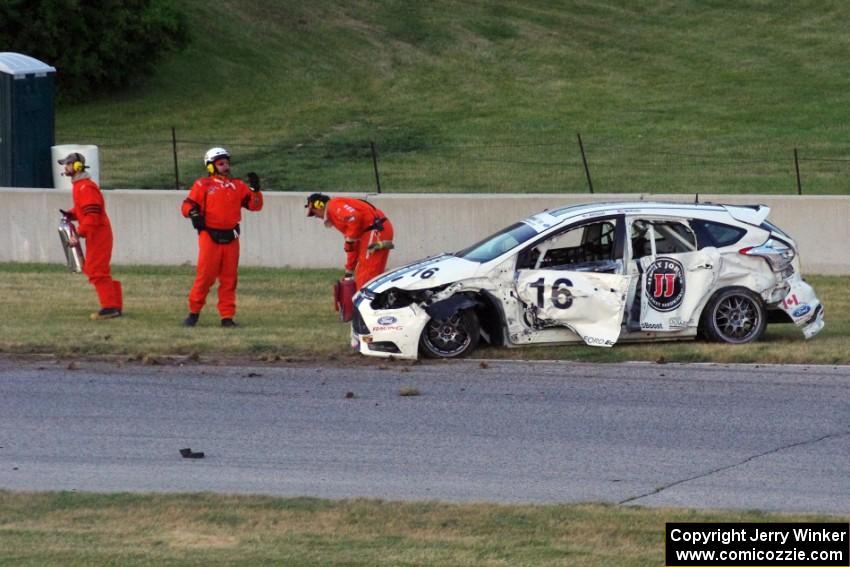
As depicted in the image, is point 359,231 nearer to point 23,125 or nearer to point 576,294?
point 576,294

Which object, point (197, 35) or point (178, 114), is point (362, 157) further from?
point (197, 35)

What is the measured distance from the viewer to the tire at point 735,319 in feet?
44.4

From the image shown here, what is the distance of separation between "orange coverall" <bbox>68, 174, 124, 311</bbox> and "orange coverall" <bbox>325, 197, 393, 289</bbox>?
235 cm

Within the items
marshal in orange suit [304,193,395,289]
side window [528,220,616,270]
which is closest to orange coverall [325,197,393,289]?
marshal in orange suit [304,193,395,289]

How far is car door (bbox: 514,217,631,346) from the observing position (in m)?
13.2

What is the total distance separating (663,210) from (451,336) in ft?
7.41

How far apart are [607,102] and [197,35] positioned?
10861 millimetres

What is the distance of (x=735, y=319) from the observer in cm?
1359

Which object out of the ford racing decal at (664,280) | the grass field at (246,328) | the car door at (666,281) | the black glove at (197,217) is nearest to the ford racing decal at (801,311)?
the grass field at (246,328)

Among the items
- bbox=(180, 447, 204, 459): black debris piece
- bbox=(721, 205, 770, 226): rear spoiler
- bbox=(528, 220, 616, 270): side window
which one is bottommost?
bbox=(180, 447, 204, 459): black debris piece

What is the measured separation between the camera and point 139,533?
7688 mm

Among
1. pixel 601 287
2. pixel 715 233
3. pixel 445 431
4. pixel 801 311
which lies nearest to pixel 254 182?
pixel 601 287

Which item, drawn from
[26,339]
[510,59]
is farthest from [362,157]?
[26,339]

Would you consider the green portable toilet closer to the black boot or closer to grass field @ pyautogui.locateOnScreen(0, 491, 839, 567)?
the black boot
